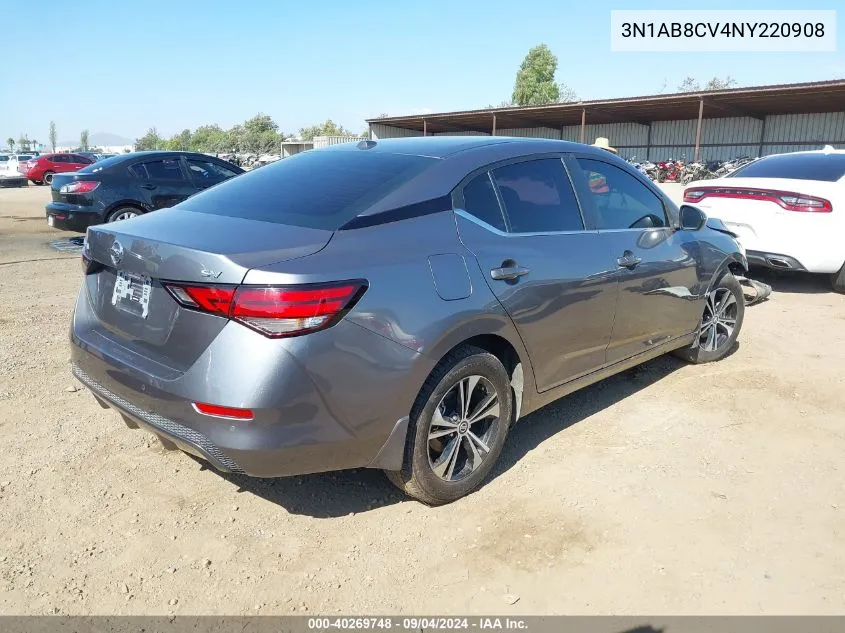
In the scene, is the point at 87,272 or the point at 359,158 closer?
the point at 87,272

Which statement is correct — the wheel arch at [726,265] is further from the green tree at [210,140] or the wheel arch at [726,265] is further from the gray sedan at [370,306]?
the green tree at [210,140]

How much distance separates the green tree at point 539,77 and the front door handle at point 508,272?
57.0m

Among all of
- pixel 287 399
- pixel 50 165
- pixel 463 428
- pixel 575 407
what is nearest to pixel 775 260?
pixel 575 407

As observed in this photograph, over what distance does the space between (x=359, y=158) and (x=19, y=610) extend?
2400 millimetres

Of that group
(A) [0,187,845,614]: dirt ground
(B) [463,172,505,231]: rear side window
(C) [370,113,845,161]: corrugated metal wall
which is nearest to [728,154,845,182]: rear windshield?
(A) [0,187,845,614]: dirt ground

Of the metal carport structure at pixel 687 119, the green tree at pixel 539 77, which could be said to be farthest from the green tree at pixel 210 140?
the metal carport structure at pixel 687 119

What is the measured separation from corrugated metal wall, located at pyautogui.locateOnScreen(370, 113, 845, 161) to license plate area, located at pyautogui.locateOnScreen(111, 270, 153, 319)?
111 feet

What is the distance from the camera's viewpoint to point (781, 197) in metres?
6.90

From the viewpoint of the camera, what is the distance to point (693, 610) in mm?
2396

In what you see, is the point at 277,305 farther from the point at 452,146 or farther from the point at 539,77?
the point at 539,77

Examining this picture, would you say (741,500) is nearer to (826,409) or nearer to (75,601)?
(826,409)

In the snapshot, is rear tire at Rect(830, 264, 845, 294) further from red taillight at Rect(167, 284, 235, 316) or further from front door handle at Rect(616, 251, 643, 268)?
red taillight at Rect(167, 284, 235, 316)

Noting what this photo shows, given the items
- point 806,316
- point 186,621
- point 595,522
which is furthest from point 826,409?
point 186,621

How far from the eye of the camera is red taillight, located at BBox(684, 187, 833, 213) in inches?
266
